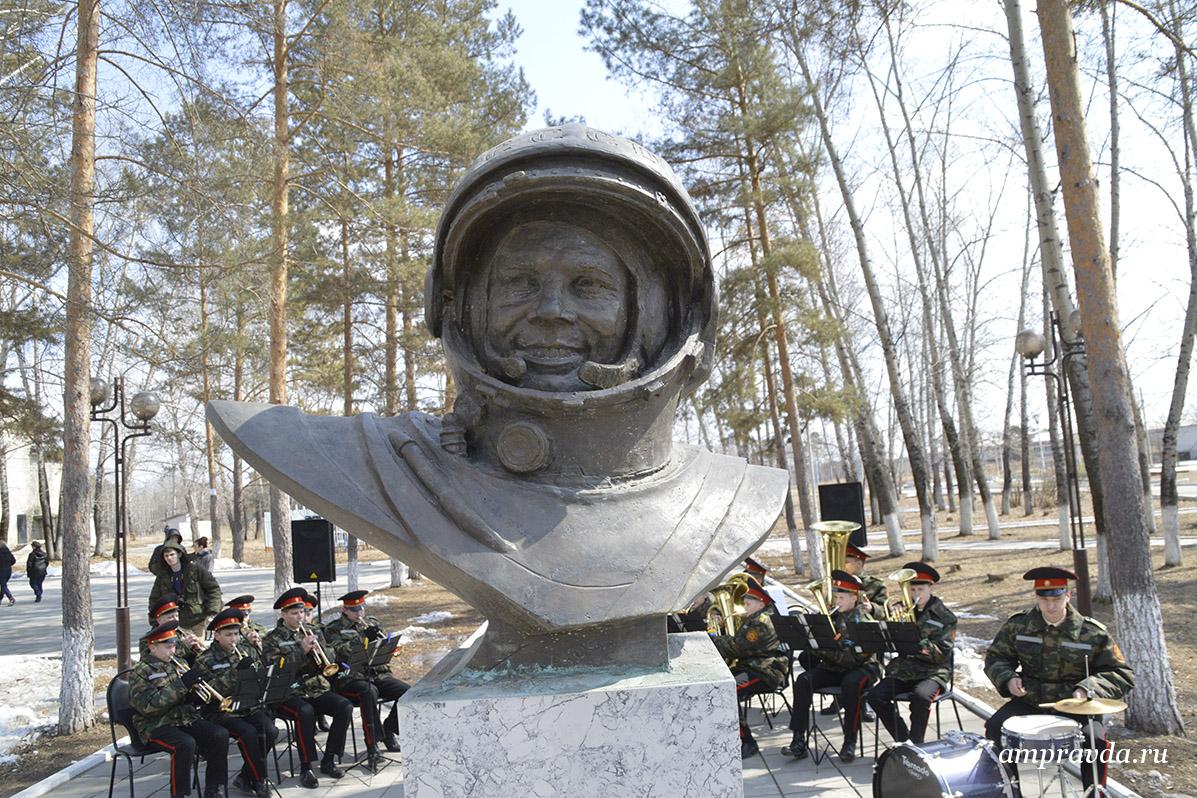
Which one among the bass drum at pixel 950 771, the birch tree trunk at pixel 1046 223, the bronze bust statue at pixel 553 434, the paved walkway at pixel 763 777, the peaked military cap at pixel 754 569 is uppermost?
the birch tree trunk at pixel 1046 223

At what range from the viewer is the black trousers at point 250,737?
5.95 meters

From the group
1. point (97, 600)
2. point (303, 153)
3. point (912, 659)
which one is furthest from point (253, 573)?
point (912, 659)

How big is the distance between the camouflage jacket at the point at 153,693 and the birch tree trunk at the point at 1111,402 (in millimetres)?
6192

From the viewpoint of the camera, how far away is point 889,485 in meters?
17.6

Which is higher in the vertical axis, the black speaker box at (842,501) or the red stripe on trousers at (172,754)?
the black speaker box at (842,501)

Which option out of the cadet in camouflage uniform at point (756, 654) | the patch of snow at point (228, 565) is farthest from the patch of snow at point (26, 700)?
the patch of snow at point (228, 565)

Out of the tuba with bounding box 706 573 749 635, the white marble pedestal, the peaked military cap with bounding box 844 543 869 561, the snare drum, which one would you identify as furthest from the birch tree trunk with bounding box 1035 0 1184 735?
the white marble pedestal

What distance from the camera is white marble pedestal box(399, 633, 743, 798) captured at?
Answer: 8.25 feet

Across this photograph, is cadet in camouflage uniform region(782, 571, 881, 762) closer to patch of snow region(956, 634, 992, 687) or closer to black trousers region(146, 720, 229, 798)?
patch of snow region(956, 634, 992, 687)

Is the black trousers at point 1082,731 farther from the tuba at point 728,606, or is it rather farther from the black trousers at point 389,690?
the black trousers at point 389,690

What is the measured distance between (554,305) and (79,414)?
6566 millimetres

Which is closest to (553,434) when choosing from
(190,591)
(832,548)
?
(832,548)

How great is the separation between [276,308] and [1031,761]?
10481 millimetres

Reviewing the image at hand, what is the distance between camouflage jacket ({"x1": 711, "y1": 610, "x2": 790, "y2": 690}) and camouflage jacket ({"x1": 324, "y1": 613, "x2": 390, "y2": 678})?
2686mm
